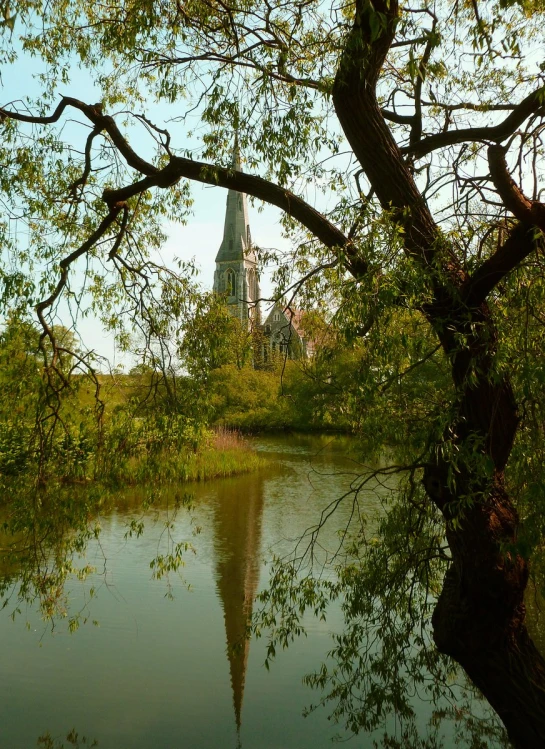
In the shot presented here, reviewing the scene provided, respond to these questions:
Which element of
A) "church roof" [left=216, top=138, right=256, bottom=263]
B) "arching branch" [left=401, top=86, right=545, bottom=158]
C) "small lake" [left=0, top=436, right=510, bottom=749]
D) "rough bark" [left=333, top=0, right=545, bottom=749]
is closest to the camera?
"rough bark" [left=333, top=0, right=545, bottom=749]

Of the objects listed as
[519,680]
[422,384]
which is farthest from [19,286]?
[519,680]

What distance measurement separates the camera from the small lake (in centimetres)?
438

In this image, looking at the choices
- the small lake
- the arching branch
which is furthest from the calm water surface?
the arching branch

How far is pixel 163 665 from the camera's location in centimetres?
531

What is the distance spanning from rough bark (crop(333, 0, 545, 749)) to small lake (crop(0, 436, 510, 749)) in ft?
3.74

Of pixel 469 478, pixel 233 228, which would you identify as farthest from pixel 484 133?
pixel 233 228

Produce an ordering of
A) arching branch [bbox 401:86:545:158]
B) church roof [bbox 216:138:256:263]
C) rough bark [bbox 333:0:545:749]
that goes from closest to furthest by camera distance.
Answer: rough bark [bbox 333:0:545:749], arching branch [bbox 401:86:545:158], church roof [bbox 216:138:256:263]

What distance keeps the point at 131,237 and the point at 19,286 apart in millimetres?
940

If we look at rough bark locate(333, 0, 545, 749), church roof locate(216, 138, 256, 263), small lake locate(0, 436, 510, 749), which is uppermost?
church roof locate(216, 138, 256, 263)

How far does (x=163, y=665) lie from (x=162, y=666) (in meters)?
0.02

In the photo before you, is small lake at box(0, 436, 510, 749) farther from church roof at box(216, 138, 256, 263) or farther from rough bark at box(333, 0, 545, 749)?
church roof at box(216, 138, 256, 263)

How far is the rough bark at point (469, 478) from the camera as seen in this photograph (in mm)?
2994

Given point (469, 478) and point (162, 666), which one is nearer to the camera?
point (469, 478)

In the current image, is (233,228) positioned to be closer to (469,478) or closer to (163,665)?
(163,665)
